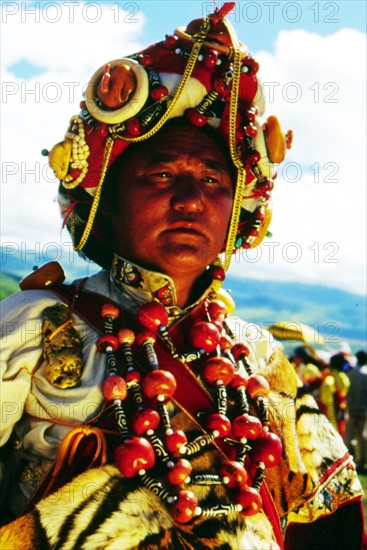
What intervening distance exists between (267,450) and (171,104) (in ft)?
4.34

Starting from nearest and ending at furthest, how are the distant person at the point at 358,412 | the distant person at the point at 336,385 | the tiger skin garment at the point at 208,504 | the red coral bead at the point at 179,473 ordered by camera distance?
the tiger skin garment at the point at 208,504
the red coral bead at the point at 179,473
the distant person at the point at 336,385
the distant person at the point at 358,412

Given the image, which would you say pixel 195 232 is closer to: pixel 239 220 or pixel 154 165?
pixel 154 165

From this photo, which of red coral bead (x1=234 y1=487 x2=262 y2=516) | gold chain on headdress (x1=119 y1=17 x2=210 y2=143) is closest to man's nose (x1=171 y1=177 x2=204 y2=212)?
gold chain on headdress (x1=119 y1=17 x2=210 y2=143)

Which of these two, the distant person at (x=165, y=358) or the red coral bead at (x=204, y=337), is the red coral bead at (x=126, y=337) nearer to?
the distant person at (x=165, y=358)

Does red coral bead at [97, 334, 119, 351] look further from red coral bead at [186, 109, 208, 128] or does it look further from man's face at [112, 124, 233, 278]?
red coral bead at [186, 109, 208, 128]

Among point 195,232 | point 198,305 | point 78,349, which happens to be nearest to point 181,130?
point 195,232

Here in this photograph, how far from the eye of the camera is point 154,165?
300 centimetres

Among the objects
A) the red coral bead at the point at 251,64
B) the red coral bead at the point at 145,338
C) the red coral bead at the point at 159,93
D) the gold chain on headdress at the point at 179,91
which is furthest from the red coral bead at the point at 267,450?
the red coral bead at the point at 251,64

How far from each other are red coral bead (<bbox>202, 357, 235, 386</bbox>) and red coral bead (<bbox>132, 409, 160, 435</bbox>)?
34 cm

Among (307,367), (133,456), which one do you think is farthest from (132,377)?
(307,367)

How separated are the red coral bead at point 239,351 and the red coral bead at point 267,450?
371 millimetres

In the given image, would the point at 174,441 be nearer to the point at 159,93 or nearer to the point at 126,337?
the point at 126,337

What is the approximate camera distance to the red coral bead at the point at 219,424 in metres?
2.78

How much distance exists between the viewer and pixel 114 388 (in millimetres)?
2672
